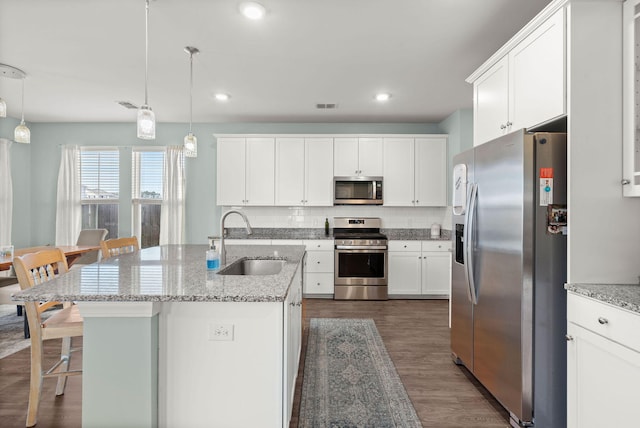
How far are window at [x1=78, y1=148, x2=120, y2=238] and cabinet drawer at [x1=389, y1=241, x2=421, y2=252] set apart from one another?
429 cm

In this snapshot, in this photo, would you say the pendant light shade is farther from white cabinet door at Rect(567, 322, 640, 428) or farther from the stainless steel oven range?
the stainless steel oven range

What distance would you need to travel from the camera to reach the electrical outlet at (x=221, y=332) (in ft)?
5.16

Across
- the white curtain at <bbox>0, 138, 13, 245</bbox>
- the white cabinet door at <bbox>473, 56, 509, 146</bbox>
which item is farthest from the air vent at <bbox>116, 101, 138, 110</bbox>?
the white cabinet door at <bbox>473, 56, 509, 146</bbox>

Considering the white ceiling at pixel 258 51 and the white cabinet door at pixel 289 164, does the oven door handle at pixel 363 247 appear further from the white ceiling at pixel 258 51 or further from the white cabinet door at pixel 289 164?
the white ceiling at pixel 258 51

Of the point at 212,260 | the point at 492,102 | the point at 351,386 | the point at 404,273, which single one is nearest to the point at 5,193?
the point at 212,260

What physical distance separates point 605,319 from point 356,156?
3.85 meters

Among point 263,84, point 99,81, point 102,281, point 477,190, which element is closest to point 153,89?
point 99,81

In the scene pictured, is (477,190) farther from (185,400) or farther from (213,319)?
(185,400)

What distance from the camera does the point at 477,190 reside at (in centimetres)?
232

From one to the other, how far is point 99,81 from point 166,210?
6.88ft

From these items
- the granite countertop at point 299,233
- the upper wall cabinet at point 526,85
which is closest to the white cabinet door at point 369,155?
the granite countertop at point 299,233

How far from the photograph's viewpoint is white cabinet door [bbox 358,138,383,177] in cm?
507

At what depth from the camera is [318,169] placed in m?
5.07

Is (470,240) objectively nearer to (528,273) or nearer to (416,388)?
(528,273)
